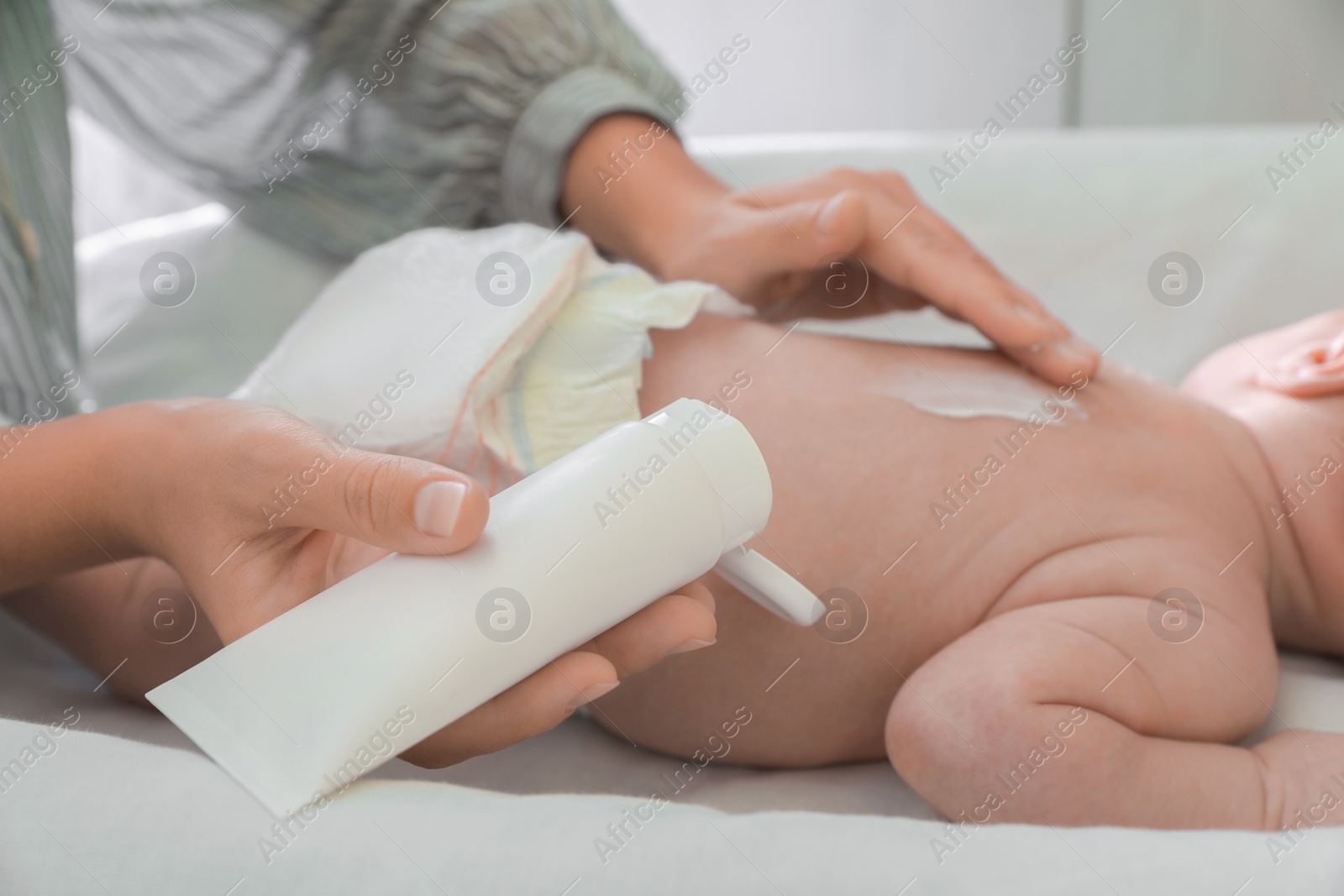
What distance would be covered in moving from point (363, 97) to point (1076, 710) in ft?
2.61

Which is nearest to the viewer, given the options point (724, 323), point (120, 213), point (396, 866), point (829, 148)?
point (396, 866)

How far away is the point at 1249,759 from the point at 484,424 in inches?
18.8

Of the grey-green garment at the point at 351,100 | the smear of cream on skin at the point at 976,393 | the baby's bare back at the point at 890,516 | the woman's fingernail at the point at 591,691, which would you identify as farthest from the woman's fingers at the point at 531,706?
the grey-green garment at the point at 351,100

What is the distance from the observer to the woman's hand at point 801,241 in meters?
0.66

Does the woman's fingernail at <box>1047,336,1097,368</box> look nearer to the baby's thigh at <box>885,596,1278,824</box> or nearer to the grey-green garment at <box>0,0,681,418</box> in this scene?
the baby's thigh at <box>885,596,1278,824</box>

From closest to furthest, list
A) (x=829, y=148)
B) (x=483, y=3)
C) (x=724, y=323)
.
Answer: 1. (x=724, y=323)
2. (x=483, y=3)
3. (x=829, y=148)

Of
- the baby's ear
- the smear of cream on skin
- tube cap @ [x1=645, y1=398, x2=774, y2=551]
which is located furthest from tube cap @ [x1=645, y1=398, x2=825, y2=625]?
the baby's ear

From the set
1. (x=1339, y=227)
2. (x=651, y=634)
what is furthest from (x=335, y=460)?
(x=1339, y=227)

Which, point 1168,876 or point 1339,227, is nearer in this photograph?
point 1168,876

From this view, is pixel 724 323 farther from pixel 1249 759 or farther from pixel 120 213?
pixel 120 213

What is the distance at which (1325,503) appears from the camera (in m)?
0.68

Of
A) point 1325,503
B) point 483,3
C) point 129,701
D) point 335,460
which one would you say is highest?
point 483,3

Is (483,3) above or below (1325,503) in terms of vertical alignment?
above

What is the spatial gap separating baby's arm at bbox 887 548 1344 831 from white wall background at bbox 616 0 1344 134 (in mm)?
1209
